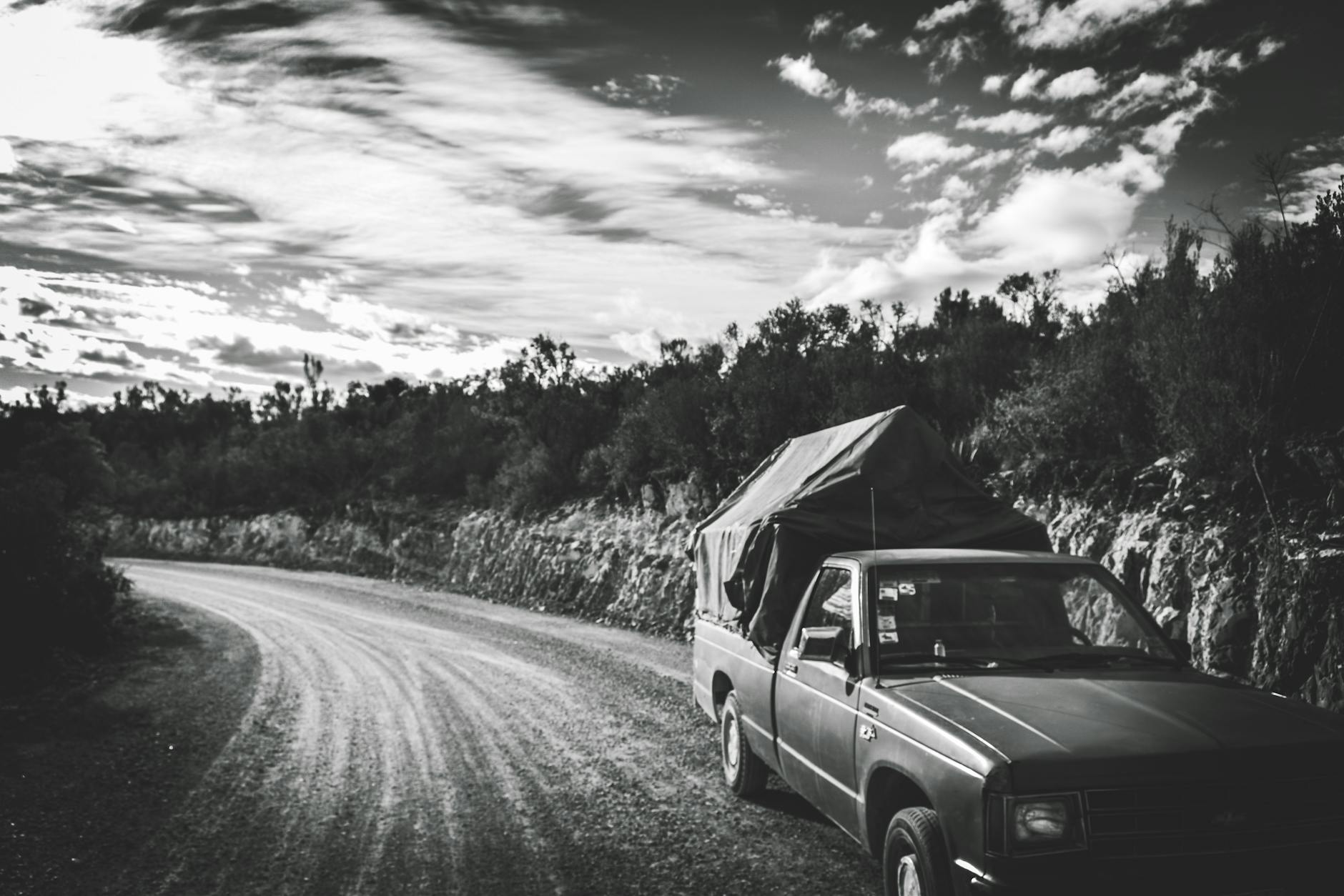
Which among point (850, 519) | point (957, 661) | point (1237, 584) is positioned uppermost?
point (850, 519)

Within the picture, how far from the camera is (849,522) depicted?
261 inches

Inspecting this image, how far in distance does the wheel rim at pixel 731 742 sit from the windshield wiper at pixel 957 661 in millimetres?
2108

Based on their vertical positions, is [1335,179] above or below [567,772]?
above

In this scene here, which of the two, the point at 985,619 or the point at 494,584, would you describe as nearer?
the point at 985,619

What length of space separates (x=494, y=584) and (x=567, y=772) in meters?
15.6

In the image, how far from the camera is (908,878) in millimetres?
3779

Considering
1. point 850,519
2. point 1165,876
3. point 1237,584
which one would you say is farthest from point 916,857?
point 1237,584

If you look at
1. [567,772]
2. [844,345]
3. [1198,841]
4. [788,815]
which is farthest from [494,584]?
[1198,841]

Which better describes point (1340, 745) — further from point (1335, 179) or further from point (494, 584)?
point (494, 584)

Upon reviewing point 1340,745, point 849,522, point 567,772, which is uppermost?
point 849,522

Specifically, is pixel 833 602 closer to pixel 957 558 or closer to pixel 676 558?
pixel 957 558

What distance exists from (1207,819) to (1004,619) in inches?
62.8

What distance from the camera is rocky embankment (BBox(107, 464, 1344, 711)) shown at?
21.5 ft

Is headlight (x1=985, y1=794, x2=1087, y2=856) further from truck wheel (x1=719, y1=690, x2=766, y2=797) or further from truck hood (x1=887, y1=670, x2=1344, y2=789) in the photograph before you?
truck wheel (x1=719, y1=690, x2=766, y2=797)
